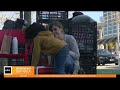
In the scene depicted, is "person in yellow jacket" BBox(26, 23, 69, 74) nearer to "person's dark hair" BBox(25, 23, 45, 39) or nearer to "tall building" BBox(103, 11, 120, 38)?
"person's dark hair" BBox(25, 23, 45, 39)

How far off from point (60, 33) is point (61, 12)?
17.0 inches

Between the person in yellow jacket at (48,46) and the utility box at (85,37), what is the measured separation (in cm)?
31

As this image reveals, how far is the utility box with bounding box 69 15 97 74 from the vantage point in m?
7.25

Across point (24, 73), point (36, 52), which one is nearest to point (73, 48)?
point (36, 52)

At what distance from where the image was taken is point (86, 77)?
23.5 ft

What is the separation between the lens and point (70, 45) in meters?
7.29

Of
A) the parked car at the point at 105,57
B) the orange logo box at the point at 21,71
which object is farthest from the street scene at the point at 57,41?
the orange logo box at the point at 21,71

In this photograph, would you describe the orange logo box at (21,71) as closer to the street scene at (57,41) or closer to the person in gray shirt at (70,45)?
the street scene at (57,41)

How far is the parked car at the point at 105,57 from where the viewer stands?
7.29 meters

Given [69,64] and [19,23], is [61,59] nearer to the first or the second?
[69,64]
